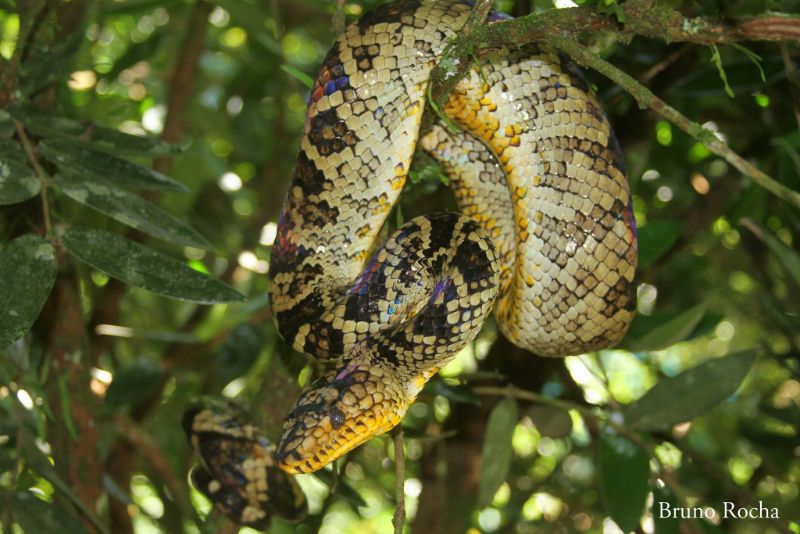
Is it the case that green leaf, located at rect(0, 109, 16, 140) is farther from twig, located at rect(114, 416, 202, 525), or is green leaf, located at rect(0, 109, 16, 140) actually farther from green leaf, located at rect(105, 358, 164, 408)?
twig, located at rect(114, 416, 202, 525)

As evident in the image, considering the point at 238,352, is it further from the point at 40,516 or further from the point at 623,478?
the point at 623,478

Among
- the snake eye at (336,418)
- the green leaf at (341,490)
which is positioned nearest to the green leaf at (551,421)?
the green leaf at (341,490)

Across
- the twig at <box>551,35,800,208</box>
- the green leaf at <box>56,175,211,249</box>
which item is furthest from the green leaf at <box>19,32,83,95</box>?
the twig at <box>551,35,800,208</box>

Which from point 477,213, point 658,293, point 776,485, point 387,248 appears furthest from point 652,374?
point 387,248

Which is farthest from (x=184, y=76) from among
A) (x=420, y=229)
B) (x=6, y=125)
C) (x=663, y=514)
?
(x=663, y=514)

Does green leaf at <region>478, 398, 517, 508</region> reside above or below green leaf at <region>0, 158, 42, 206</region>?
below

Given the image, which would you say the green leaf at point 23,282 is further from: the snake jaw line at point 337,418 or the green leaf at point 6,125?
the snake jaw line at point 337,418
